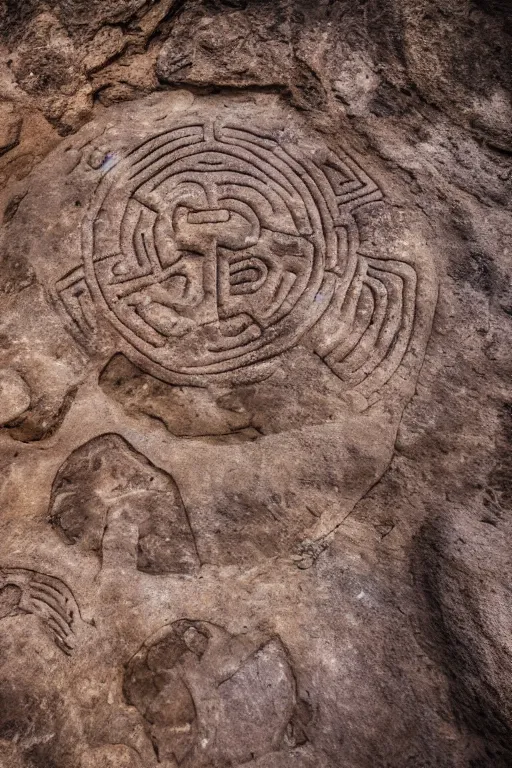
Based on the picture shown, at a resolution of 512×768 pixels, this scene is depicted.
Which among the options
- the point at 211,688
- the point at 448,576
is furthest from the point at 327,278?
the point at 211,688

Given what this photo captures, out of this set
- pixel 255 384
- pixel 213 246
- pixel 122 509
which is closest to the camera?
pixel 122 509

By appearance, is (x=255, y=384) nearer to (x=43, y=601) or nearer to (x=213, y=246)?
(x=213, y=246)

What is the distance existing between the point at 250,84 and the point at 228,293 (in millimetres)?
1126

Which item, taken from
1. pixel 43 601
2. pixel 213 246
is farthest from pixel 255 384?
pixel 43 601

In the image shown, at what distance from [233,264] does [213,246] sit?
0.13m

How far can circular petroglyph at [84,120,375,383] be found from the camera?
296 centimetres

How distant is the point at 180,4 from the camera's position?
10.6 ft

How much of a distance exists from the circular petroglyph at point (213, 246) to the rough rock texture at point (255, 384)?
0.6 inches

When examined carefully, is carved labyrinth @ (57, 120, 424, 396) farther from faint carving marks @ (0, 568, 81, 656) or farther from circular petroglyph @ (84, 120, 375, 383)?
faint carving marks @ (0, 568, 81, 656)

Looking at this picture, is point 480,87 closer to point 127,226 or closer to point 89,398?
point 127,226

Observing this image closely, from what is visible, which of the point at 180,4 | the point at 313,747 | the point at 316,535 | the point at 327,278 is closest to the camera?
the point at 313,747

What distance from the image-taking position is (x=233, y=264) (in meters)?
3.05

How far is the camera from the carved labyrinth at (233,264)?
2939 millimetres

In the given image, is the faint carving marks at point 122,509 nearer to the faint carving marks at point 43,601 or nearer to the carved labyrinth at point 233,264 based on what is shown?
the faint carving marks at point 43,601
